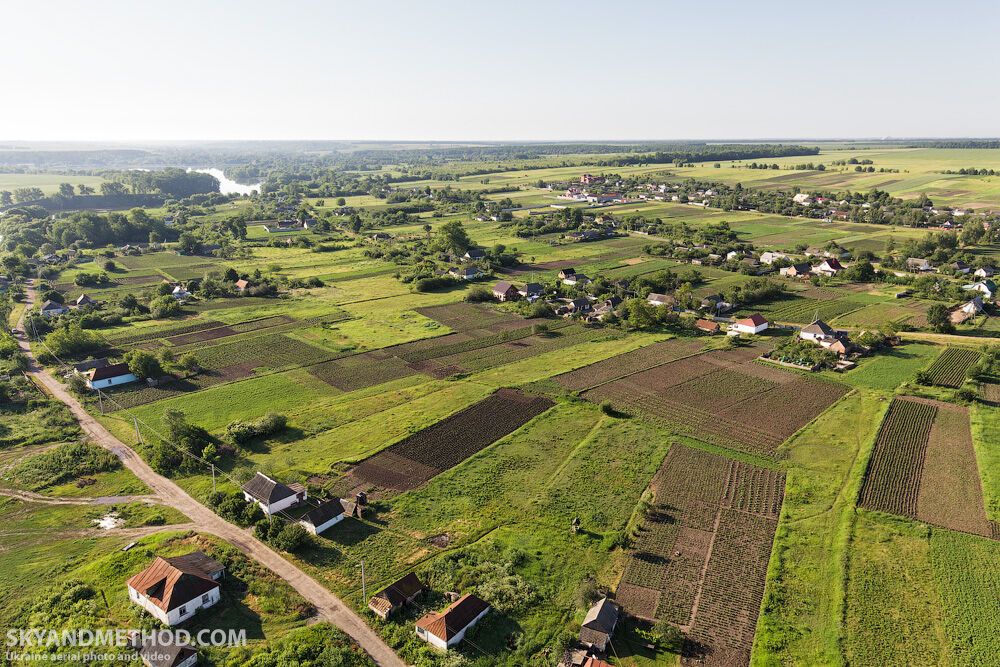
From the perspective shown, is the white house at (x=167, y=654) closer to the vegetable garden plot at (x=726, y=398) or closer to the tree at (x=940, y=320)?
the vegetable garden plot at (x=726, y=398)

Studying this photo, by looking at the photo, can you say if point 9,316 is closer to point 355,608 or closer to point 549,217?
point 355,608

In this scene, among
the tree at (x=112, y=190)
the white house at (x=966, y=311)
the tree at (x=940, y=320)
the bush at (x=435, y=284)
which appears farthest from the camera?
the tree at (x=112, y=190)

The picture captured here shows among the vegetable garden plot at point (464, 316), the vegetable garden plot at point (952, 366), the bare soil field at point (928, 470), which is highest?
the vegetable garden plot at point (952, 366)

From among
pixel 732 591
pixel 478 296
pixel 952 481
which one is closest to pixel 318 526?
pixel 732 591

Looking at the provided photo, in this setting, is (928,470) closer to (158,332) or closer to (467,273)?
(467,273)

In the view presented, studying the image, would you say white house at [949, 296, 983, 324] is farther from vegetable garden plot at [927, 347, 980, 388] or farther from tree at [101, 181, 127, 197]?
tree at [101, 181, 127, 197]

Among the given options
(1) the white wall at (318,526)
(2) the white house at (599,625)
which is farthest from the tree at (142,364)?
(2) the white house at (599,625)

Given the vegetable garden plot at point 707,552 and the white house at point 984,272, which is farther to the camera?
the white house at point 984,272
